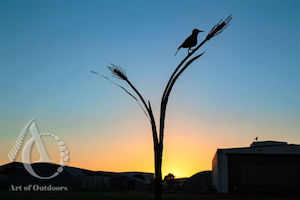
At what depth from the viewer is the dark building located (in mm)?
29016

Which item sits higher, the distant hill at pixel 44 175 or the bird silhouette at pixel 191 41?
the bird silhouette at pixel 191 41

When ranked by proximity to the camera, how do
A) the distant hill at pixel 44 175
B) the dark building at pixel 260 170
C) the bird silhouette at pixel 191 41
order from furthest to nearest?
the distant hill at pixel 44 175 → the dark building at pixel 260 170 → the bird silhouette at pixel 191 41

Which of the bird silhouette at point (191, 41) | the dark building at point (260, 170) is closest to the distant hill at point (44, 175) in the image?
the dark building at point (260, 170)

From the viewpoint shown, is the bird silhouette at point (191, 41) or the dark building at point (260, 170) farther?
the dark building at point (260, 170)

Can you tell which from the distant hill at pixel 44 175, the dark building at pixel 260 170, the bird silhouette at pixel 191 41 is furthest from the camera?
the distant hill at pixel 44 175

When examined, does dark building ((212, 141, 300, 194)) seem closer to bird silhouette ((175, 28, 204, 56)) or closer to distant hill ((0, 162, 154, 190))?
distant hill ((0, 162, 154, 190))

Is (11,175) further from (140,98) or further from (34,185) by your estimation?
(140,98)

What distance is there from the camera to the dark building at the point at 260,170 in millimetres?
29016

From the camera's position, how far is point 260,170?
29.5 metres

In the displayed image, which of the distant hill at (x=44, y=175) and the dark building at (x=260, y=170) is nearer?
the dark building at (x=260, y=170)

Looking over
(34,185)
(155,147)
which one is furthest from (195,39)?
(34,185)

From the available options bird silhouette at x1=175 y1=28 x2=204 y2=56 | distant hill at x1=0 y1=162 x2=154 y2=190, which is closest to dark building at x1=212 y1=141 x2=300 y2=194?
distant hill at x1=0 y1=162 x2=154 y2=190

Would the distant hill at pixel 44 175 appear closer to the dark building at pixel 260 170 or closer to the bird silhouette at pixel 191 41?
the dark building at pixel 260 170

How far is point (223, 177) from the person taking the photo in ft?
96.3
